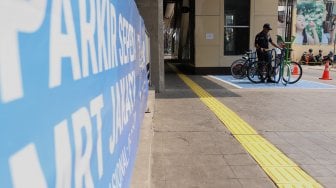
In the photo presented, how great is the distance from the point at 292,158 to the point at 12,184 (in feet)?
14.6

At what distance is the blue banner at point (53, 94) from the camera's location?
79 cm

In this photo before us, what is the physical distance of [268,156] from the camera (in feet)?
16.2

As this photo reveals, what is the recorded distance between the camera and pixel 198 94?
414 inches

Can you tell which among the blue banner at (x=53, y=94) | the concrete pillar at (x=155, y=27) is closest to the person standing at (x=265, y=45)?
the concrete pillar at (x=155, y=27)

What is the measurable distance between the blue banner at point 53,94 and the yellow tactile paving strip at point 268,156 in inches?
104

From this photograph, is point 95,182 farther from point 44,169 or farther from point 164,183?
point 164,183

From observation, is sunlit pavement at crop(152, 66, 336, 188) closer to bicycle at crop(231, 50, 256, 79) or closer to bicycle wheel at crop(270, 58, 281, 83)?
bicycle wheel at crop(270, 58, 281, 83)

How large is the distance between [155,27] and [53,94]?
33.7ft

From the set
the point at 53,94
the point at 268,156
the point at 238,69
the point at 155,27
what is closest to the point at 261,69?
the point at 238,69

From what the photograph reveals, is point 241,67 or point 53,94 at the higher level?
point 53,94

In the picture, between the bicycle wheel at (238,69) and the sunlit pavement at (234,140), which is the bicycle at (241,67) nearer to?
the bicycle wheel at (238,69)

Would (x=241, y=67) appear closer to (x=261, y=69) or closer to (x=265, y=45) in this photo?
(x=261, y=69)

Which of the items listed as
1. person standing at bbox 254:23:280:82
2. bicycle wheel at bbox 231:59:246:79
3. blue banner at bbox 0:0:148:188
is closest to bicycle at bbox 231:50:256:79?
bicycle wheel at bbox 231:59:246:79

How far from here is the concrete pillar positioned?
1115cm
